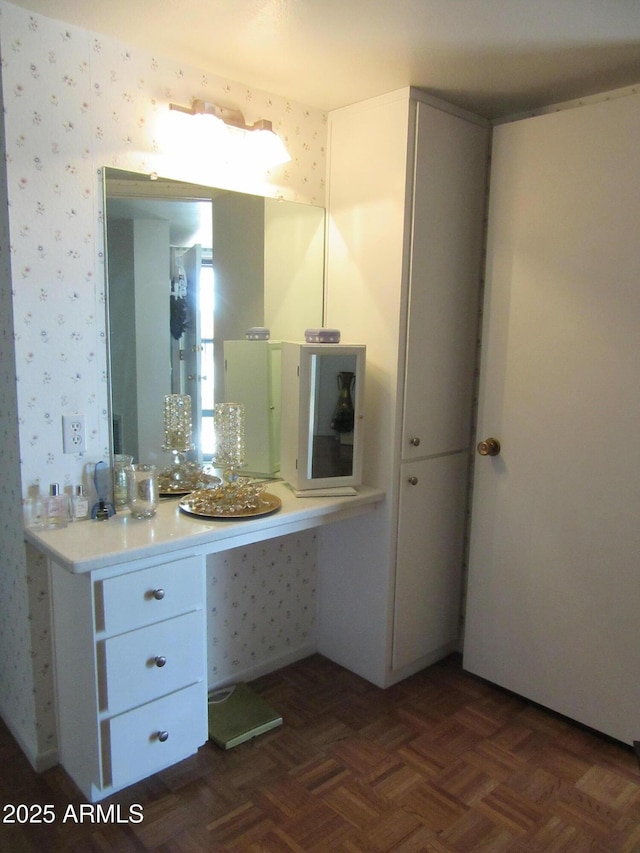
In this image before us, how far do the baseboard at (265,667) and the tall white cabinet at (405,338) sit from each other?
15 centimetres

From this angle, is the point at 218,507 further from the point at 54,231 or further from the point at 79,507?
the point at 54,231

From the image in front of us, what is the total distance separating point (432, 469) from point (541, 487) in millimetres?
413

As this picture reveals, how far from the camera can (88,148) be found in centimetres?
189

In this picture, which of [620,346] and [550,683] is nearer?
[620,346]

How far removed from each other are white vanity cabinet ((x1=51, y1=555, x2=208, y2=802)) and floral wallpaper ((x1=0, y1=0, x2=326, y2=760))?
0.19 meters

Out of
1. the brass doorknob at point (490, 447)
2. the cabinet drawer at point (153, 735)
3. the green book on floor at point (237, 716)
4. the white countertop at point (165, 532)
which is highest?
the brass doorknob at point (490, 447)

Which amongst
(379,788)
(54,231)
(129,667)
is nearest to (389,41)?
(54,231)

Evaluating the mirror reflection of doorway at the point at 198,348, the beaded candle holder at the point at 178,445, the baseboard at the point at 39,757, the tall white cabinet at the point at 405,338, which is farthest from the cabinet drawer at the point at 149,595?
the tall white cabinet at the point at 405,338

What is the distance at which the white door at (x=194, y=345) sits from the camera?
218 cm

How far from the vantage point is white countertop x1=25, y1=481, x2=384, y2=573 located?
5.49 ft

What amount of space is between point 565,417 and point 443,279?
674 millimetres

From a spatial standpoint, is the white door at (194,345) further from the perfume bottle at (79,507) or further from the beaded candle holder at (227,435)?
the perfume bottle at (79,507)

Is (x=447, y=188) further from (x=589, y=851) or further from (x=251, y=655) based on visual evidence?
(x=589, y=851)

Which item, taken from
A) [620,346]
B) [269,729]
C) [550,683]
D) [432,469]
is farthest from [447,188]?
[269,729]
